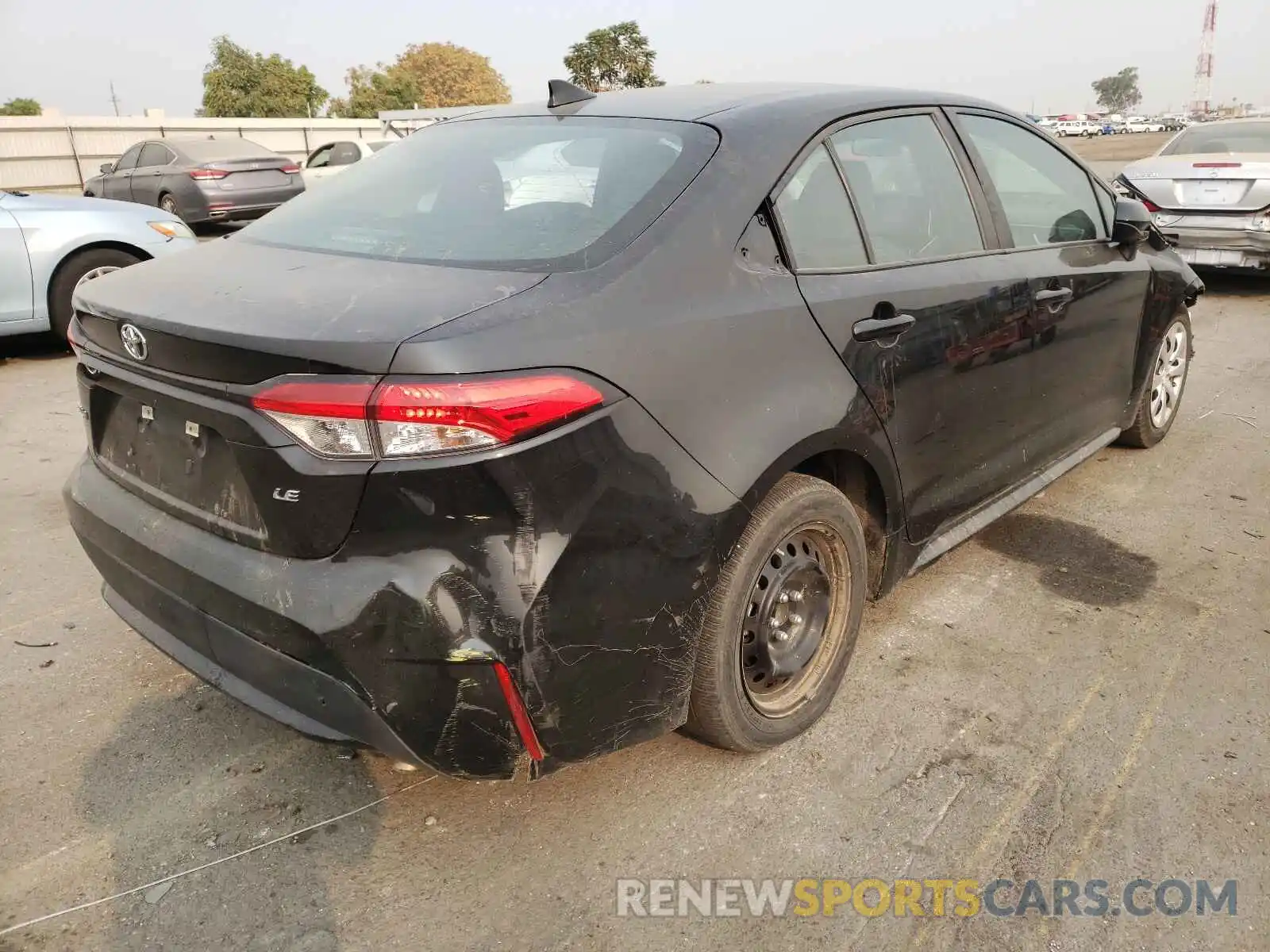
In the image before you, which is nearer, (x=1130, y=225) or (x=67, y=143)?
(x=1130, y=225)

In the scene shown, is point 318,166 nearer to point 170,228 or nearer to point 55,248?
point 170,228

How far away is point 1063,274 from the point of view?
132 inches

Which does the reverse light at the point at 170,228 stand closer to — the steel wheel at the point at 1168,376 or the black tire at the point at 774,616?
the black tire at the point at 774,616

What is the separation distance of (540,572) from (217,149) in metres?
15.5

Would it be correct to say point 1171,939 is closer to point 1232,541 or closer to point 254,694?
point 254,694

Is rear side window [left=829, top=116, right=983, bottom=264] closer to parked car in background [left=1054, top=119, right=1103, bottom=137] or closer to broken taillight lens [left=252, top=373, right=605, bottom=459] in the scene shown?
broken taillight lens [left=252, top=373, right=605, bottom=459]

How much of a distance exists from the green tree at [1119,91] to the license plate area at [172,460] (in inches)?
7394

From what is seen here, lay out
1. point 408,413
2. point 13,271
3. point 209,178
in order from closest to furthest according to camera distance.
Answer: point 408,413, point 13,271, point 209,178

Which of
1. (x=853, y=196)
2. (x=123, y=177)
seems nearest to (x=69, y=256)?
(x=853, y=196)

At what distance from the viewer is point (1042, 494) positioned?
4324mm

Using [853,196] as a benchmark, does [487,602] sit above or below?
below

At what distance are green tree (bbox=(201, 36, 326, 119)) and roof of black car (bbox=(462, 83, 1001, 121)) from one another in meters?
60.9

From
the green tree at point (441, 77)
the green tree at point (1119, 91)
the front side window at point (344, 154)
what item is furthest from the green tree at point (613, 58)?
the green tree at point (1119, 91)

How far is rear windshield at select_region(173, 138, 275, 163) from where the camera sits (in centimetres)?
1458
